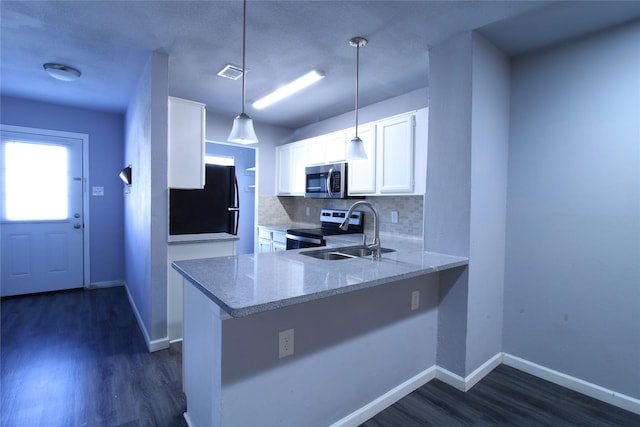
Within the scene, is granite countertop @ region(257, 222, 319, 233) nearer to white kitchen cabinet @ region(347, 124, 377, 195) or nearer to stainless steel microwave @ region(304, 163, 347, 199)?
stainless steel microwave @ region(304, 163, 347, 199)

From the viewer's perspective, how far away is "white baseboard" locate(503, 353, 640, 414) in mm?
1981

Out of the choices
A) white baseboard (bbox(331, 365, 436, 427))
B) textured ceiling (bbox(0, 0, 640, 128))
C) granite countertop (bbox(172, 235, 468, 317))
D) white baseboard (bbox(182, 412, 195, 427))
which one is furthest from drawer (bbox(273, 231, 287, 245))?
white baseboard (bbox(182, 412, 195, 427))

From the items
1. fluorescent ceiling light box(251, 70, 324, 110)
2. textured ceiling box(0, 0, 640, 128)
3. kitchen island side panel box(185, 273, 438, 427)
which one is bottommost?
kitchen island side panel box(185, 273, 438, 427)

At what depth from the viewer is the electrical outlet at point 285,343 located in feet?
5.07

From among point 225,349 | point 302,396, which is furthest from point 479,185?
point 225,349

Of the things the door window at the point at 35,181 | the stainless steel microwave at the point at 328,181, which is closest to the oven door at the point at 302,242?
the stainless steel microwave at the point at 328,181

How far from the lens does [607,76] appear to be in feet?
6.71

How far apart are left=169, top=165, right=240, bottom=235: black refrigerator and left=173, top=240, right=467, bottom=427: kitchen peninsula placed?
142cm

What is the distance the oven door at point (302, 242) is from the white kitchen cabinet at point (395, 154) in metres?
0.88

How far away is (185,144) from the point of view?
9.25 ft

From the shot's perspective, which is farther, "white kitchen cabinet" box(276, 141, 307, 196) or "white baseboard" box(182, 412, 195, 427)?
"white kitchen cabinet" box(276, 141, 307, 196)

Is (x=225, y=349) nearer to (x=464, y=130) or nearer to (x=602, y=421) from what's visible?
(x=464, y=130)

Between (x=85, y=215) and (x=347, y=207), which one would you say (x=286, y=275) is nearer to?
(x=347, y=207)

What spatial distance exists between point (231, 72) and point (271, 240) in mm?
2300
